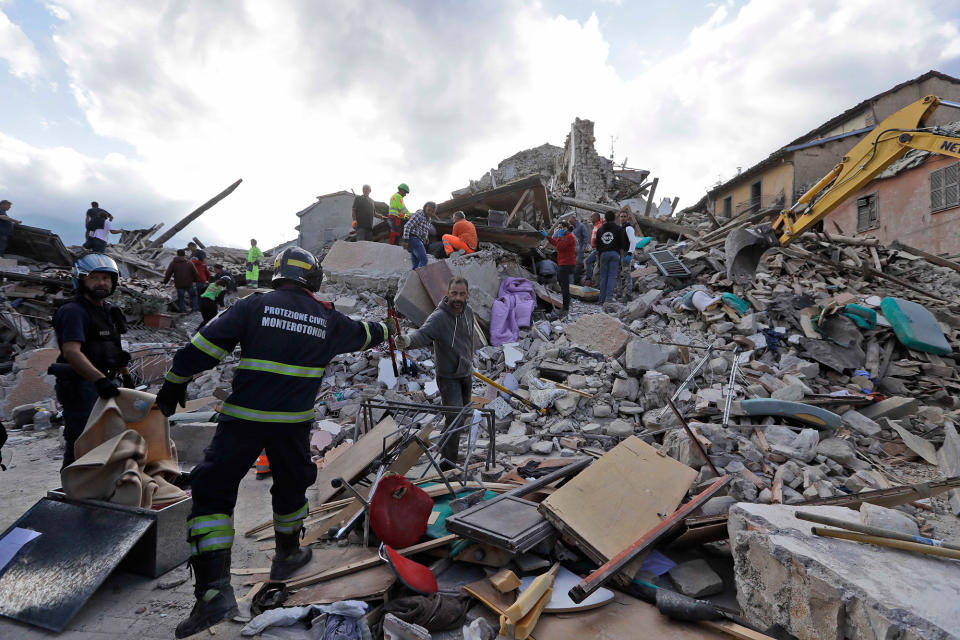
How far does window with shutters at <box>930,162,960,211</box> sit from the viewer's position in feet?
40.7

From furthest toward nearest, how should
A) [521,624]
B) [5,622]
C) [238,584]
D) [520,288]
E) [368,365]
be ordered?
1. [520,288]
2. [368,365]
3. [238,584]
4. [5,622]
5. [521,624]

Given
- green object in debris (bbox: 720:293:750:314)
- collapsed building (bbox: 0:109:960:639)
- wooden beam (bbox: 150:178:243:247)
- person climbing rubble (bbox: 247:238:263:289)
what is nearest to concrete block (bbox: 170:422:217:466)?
collapsed building (bbox: 0:109:960:639)

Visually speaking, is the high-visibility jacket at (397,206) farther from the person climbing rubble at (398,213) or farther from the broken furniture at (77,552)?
the broken furniture at (77,552)

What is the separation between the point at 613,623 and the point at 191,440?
15.6 ft

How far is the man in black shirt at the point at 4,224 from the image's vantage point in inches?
389

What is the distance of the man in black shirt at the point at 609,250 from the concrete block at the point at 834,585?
6929mm

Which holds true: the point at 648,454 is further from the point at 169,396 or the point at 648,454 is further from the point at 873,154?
the point at 873,154

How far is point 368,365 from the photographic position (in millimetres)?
7180

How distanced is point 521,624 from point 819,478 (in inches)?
123

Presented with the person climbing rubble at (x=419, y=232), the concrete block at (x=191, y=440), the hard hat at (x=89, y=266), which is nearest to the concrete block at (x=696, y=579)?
the hard hat at (x=89, y=266)

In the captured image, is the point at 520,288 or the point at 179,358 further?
the point at 520,288

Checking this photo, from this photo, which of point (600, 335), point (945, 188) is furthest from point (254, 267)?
point (945, 188)

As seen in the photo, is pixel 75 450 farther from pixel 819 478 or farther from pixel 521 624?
pixel 819 478

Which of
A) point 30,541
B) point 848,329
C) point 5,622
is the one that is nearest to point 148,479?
point 30,541
